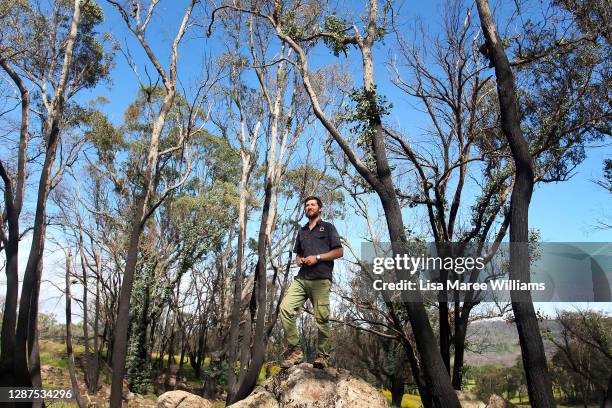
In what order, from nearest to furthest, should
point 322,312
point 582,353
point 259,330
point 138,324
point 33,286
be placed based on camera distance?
1. point 322,312
2. point 33,286
3. point 259,330
4. point 138,324
5. point 582,353

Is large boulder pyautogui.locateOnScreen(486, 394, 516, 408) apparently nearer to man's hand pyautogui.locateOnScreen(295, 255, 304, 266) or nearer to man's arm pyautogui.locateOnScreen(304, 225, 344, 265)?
man's arm pyautogui.locateOnScreen(304, 225, 344, 265)

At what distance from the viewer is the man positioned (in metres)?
4.80

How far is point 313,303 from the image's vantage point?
4887 mm

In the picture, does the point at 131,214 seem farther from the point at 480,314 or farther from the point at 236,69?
the point at 480,314

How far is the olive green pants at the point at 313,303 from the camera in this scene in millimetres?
4812

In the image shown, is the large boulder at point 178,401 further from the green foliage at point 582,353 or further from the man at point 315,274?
the green foliage at point 582,353

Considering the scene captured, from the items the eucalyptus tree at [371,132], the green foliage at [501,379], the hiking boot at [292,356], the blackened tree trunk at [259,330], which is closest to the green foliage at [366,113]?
the eucalyptus tree at [371,132]

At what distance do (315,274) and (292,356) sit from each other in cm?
127

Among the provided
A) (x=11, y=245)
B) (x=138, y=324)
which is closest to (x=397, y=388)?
(x=138, y=324)

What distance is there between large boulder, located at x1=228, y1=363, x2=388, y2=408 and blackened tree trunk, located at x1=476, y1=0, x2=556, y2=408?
1616mm

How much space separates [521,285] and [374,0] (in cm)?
462

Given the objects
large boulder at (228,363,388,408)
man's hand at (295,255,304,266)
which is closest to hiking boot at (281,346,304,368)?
large boulder at (228,363,388,408)

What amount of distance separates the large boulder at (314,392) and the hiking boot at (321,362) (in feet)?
0.14

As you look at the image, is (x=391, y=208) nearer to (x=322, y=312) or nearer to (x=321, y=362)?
(x=322, y=312)
